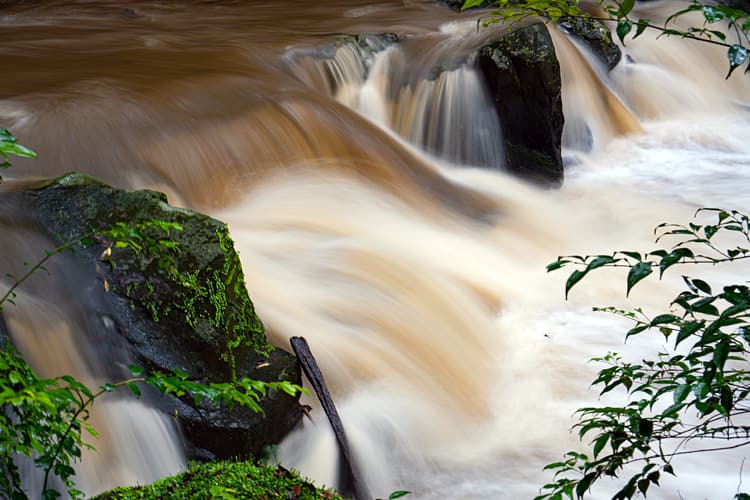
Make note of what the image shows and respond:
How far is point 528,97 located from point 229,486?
5853mm

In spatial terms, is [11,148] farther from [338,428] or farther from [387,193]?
[387,193]

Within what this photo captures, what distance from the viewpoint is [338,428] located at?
11.8 feet

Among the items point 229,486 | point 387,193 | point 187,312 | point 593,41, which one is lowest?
point 229,486

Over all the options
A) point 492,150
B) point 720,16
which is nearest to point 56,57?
point 492,150

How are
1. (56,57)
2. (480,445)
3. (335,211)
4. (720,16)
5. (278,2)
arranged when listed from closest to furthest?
(720,16) < (480,445) < (335,211) < (56,57) < (278,2)

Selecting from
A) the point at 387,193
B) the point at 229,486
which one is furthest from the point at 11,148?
the point at 387,193

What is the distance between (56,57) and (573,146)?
4901 millimetres

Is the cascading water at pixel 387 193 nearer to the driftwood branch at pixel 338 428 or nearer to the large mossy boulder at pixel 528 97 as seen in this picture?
the driftwood branch at pixel 338 428

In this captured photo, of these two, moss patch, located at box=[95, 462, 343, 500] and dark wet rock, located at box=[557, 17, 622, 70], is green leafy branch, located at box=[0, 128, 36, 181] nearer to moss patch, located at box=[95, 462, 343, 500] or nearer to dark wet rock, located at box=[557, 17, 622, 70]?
moss patch, located at box=[95, 462, 343, 500]

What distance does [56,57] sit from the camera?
6922mm

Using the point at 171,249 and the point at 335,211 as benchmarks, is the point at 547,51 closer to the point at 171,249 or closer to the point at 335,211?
the point at 335,211

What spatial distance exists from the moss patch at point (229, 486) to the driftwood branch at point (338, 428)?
4.62 ft

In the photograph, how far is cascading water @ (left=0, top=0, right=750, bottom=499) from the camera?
12.3ft

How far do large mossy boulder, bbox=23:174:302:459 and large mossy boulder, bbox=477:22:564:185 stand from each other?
4.22 meters
